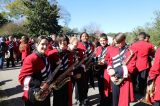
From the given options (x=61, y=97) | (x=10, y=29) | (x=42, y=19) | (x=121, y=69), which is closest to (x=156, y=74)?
(x=121, y=69)

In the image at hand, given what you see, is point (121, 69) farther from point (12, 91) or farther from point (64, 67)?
point (12, 91)

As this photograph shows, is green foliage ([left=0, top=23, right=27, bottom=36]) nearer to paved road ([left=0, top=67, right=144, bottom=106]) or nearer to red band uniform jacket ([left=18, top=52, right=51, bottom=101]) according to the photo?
paved road ([left=0, top=67, right=144, bottom=106])

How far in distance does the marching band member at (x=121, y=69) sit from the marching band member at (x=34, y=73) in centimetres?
166

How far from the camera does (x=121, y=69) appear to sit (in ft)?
21.2

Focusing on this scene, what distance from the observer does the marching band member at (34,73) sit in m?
5.12

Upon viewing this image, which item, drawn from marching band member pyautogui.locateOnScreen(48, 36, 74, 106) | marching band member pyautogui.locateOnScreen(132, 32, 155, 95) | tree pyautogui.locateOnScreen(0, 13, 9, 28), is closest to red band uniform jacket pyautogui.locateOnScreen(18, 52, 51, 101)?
marching band member pyautogui.locateOnScreen(48, 36, 74, 106)

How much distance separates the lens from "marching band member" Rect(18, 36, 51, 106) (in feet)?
16.8

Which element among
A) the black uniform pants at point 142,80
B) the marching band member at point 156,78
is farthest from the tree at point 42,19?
the marching band member at point 156,78

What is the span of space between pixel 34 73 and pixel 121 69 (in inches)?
76.0

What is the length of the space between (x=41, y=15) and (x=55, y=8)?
235 cm

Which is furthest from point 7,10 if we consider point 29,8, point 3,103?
point 3,103

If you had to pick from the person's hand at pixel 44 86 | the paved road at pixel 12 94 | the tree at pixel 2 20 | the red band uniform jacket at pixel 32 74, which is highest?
the tree at pixel 2 20

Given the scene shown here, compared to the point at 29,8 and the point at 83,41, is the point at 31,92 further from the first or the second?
the point at 29,8

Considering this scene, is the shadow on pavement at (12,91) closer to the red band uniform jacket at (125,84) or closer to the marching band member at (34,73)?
the red band uniform jacket at (125,84)
